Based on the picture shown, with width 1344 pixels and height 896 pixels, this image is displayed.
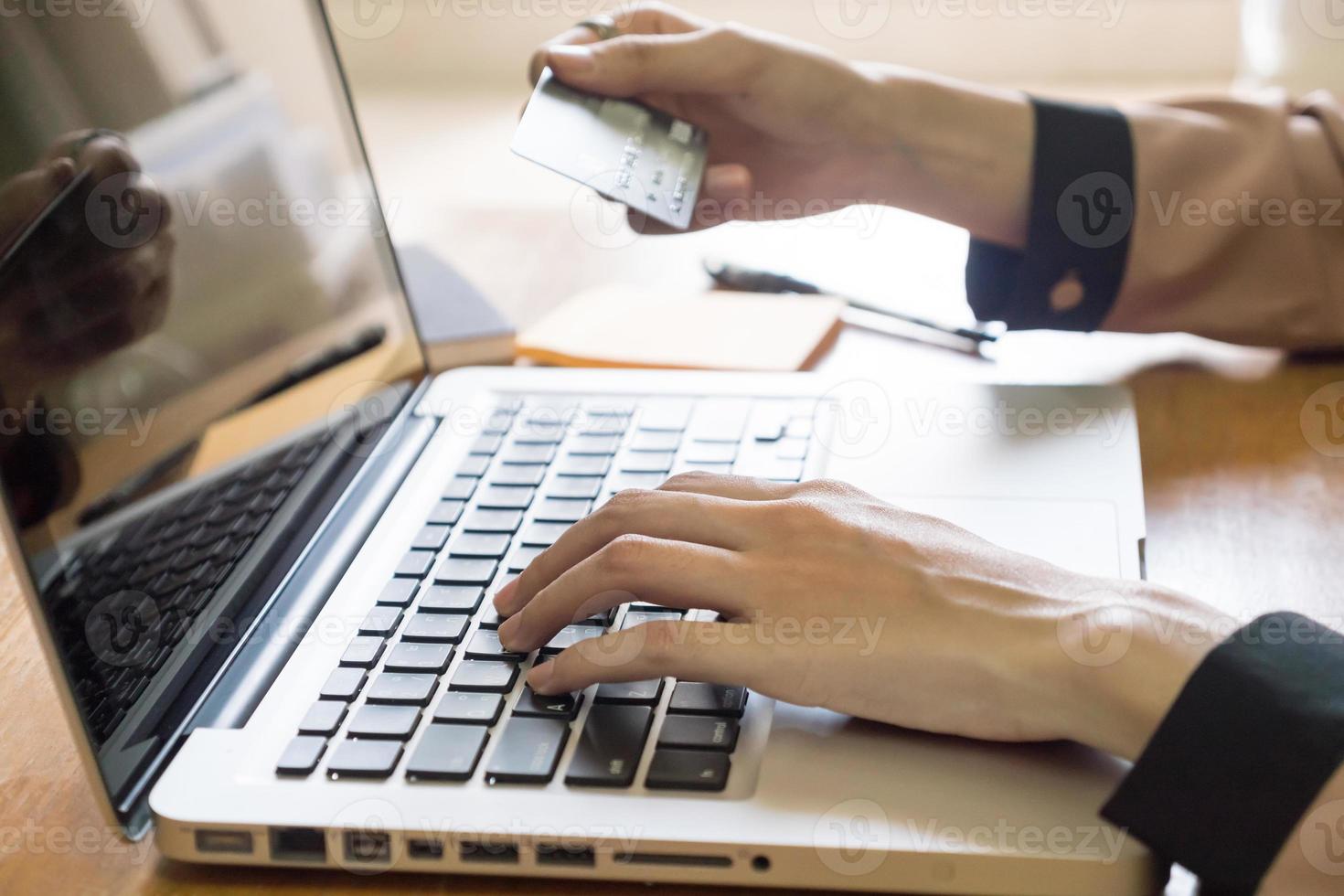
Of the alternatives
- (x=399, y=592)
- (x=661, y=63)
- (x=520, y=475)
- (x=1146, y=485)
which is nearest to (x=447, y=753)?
(x=399, y=592)

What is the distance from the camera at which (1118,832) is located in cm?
41

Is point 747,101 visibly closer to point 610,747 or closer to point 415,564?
point 415,564

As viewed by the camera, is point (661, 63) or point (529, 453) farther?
point (661, 63)

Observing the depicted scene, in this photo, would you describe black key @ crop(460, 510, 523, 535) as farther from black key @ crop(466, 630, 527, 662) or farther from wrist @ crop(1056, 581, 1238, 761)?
wrist @ crop(1056, 581, 1238, 761)

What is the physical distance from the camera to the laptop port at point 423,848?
1.41 ft

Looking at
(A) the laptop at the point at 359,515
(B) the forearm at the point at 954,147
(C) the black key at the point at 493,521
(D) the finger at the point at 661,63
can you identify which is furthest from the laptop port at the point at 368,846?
(B) the forearm at the point at 954,147

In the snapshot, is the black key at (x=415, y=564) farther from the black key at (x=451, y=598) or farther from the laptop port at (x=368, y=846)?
the laptop port at (x=368, y=846)

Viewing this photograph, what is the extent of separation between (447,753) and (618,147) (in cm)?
43

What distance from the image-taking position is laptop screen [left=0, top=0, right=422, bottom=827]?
468mm

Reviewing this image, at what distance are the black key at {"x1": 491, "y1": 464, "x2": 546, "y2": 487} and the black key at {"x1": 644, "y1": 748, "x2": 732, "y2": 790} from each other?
24 cm

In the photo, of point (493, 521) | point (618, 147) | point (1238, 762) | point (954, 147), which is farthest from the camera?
point (954, 147)

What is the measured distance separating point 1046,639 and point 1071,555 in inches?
5.3

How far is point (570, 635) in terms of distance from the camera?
1.72 ft

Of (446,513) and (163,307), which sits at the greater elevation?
(163,307)
